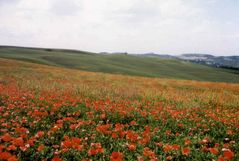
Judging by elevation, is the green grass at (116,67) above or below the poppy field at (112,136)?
below

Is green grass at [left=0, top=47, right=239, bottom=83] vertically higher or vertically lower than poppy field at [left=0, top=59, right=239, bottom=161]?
lower

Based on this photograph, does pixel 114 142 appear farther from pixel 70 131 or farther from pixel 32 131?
pixel 32 131

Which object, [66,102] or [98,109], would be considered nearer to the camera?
[98,109]

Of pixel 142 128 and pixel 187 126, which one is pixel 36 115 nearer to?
pixel 142 128

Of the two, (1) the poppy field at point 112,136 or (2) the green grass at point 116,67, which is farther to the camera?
(2) the green grass at point 116,67

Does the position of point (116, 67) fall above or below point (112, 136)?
below

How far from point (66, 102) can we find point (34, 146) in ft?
18.3

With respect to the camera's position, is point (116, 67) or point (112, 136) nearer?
point (112, 136)

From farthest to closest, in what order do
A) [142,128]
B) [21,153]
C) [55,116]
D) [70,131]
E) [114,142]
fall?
[55,116]
[142,128]
[70,131]
[114,142]
[21,153]

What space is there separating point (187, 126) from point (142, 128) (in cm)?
153

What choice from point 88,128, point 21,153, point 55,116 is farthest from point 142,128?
point 21,153

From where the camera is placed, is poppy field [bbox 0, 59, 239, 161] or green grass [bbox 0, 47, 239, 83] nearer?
poppy field [bbox 0, 59, 239, 161]

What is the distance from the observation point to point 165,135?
7.80 metres

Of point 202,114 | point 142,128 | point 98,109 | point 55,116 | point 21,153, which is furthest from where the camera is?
point 202,114
